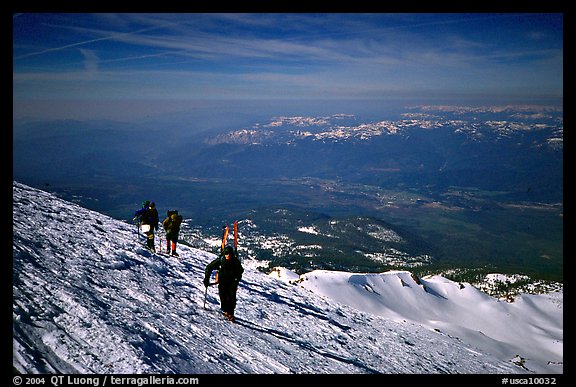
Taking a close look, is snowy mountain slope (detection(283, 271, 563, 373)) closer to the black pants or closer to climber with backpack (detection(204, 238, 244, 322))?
the black pants

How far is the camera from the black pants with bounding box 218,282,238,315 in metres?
9.76

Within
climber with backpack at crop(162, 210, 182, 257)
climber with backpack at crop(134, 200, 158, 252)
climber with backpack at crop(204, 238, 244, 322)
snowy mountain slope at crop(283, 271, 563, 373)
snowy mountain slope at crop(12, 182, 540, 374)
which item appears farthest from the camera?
snowy mountain slope at crop(283, 271, 563, 373)

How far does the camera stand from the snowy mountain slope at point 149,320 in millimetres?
6719

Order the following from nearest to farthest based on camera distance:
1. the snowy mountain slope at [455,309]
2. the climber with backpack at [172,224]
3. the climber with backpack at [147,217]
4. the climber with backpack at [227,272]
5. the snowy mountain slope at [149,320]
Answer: the snowy mountain slope at [149,320]
the climber with backpack at [227,272]
the climber with backpack at [147,217]
the climber with backpack at [172,224]
the snowy mountain slope at [455,309]

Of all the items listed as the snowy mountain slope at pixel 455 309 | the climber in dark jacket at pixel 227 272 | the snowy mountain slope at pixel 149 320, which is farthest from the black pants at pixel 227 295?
the snowy mountain slope at pixel 455 309

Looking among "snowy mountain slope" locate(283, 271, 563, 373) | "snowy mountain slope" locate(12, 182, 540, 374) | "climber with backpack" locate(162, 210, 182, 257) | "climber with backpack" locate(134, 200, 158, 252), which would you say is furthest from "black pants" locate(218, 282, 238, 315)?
"snowy mountain slope" locate(283, 271, 563, 373)

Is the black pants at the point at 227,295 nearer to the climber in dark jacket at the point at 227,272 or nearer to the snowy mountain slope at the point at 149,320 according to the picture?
the climber in dark jacket at the point at 227,272

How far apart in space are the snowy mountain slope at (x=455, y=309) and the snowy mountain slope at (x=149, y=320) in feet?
157

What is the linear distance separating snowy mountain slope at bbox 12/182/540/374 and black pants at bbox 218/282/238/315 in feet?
1.21

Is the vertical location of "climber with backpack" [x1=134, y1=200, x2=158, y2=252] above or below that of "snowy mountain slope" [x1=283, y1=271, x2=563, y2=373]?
above
